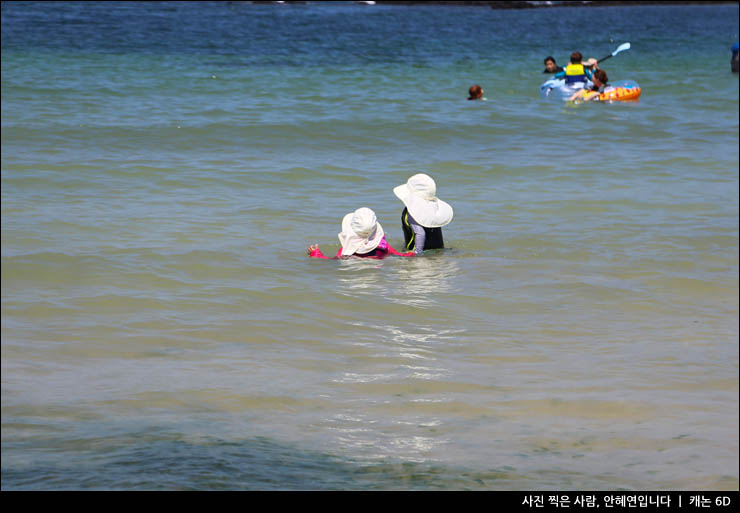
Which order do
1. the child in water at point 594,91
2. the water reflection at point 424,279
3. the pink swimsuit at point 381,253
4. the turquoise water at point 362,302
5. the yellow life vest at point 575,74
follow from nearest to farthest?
the turquoise water at point 362,302 < the water reflection at point 424,279 < the pink swimsuit at point 381,253 < the child in water at point 594,91 < the yellow life vest at point 575,74

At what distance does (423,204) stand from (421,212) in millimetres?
88

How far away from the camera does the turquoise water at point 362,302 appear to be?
4965 millimetres

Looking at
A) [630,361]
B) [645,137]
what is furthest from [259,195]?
[645,137]

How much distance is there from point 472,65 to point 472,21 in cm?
3153

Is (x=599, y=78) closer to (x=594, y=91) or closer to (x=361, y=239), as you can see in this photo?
(x=594, y=91)

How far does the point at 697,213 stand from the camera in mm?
11984

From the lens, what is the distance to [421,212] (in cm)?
916

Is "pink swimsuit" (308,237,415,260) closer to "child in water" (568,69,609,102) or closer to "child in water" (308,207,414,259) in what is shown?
"child in water" (308,207,414,259)

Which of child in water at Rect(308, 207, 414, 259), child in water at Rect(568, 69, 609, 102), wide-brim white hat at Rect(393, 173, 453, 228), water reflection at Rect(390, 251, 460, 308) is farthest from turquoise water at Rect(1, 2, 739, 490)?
child in water at Rect(568, 69, 609, 102)

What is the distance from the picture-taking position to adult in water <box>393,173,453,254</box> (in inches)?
361

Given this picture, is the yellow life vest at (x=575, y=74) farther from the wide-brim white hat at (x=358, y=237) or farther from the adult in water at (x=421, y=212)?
the wide-brim white hat at (x=358, y=237)

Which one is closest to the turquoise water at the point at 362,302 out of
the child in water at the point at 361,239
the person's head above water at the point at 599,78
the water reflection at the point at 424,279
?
the water reflection at the point at 424,279

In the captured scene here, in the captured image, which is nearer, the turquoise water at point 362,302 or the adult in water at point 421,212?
the turquoise water at point 362,302

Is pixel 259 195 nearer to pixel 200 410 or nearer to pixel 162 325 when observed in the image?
pixel 162 325
